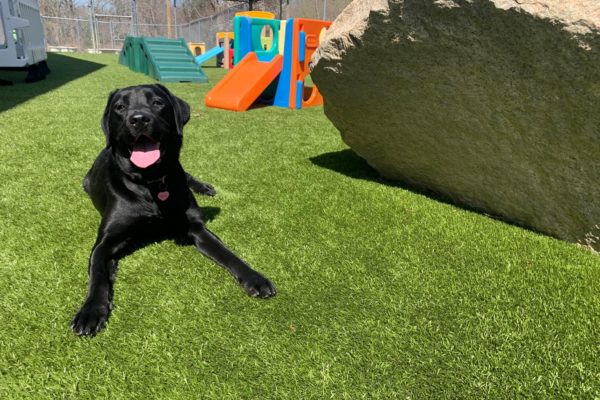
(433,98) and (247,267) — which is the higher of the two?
(433,98)

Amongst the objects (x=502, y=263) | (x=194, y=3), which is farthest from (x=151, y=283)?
(x=194, y=3)

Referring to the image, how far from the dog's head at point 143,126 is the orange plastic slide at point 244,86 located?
5555 mm

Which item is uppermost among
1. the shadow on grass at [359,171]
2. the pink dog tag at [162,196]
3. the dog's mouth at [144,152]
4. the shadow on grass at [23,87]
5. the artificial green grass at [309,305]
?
the dog's mouth at [144,152]

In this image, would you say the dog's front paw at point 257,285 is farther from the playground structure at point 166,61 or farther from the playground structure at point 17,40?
the playground structure at point 166,61

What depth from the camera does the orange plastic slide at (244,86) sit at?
8461 millimetres

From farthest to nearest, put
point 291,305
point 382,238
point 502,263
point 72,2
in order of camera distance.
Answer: point 72,2
point 382,238
point 502,263
point 291,305

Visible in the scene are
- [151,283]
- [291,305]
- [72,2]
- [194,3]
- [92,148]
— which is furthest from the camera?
[194,3]

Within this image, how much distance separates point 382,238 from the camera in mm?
3230

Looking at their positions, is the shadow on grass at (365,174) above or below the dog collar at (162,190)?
below

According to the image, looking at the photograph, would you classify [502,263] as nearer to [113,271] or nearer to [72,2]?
[113,271]

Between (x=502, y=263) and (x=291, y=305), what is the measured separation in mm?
1529

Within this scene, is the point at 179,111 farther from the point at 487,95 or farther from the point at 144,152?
the point at 487,95

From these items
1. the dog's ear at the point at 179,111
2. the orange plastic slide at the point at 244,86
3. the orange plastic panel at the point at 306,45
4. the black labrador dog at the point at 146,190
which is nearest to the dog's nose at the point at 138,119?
the black labrador dog at the point at 146,190

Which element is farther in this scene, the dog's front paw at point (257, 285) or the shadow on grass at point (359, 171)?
the shadow on grass at point (359, 171)
